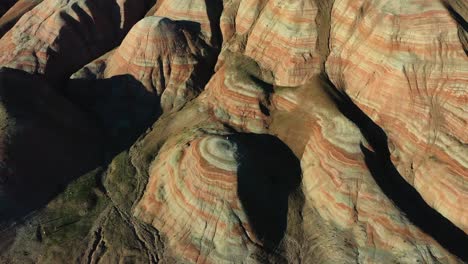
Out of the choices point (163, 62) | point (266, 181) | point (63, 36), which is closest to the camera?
point (266, 181)

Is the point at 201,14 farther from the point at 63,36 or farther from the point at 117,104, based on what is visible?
the point at 63,36

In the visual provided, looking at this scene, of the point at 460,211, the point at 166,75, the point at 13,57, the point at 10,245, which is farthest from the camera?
the point at 13,57

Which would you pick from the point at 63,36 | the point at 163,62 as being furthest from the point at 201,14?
the point at 63,36

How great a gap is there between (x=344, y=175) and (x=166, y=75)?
1747 centimetres

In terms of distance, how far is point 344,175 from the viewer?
87.7 feet

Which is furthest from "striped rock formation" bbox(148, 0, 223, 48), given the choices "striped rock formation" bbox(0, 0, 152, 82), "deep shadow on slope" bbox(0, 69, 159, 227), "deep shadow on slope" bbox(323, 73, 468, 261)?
"deep shadow on slope" bbox(323, 73, 468, 261)

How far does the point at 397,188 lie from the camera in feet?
89.5

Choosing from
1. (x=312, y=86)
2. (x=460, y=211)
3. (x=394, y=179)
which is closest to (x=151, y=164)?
(x=312, y=86)

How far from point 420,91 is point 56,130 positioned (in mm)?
25023

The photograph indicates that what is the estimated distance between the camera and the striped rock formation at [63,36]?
39.5 m

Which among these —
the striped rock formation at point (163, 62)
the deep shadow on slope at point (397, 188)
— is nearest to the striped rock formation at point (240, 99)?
the striped rock formation at point (163, 62)

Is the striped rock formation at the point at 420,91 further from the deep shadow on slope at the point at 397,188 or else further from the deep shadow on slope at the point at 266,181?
the deep shadow on slope at the point at 266,181

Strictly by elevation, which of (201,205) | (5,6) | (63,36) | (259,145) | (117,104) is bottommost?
(5,6)

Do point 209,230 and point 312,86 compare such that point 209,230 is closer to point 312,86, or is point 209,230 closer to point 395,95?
point 312,86
